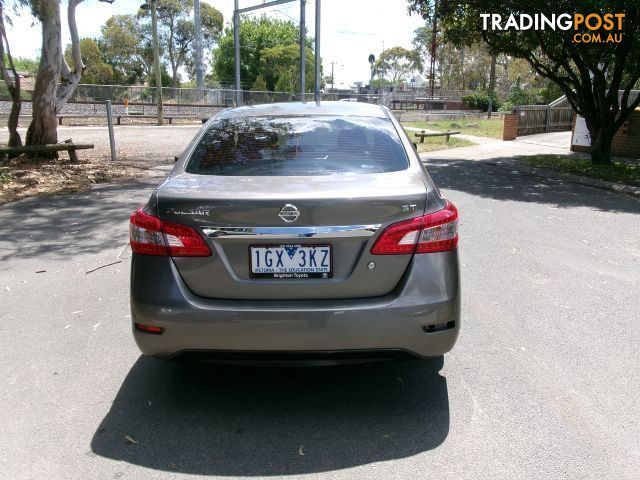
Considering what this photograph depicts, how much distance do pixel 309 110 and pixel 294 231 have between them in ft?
5.32

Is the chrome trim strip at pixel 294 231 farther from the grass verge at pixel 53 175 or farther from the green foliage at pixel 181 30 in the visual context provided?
the green foliage at pixel 181 30

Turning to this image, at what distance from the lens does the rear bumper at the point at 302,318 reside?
2.92 m

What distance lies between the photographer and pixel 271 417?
10.6ft

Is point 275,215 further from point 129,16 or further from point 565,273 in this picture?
point 129,16

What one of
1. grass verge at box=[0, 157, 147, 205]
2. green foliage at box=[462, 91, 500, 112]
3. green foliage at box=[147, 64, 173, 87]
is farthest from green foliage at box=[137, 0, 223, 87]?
grass verge at box=[0, 157, 147, 205]

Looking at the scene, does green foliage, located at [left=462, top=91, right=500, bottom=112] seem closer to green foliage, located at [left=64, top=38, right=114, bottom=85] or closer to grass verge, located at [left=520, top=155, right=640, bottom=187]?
green foliage, located at [left=64, top=38, right=114, bottom=85]


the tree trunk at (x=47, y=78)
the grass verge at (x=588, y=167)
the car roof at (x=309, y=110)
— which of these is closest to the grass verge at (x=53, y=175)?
the tree trunk at (x=47, y=78)

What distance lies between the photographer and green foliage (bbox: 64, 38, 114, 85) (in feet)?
190

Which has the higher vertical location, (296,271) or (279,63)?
(279,63)

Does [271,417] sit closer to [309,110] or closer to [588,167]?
[309,110]

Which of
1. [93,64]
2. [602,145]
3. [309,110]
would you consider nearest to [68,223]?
[309,110]

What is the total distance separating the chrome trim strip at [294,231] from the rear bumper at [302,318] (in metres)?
0.30

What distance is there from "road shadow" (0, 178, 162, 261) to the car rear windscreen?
11.3 feet

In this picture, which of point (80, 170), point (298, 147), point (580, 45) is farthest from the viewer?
point (580, 45)
